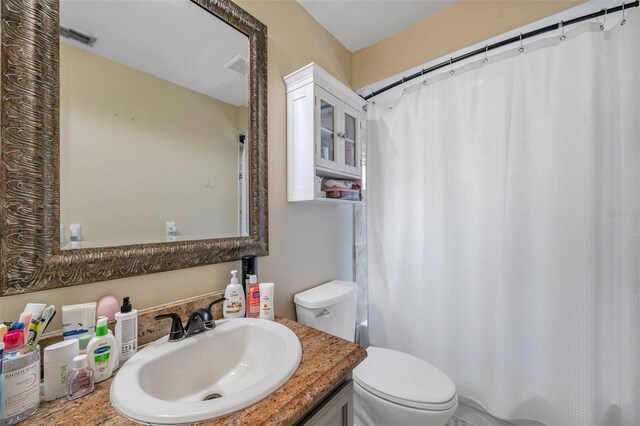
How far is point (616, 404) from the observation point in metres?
1.07

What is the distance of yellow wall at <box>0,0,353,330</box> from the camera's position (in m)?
0.86

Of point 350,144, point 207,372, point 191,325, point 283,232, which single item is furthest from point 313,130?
point 207,372

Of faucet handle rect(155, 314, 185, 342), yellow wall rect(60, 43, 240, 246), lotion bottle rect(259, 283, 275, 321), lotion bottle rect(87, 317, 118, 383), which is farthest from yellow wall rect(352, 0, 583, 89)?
lotion bottle rect(87, 317, 118, 383)

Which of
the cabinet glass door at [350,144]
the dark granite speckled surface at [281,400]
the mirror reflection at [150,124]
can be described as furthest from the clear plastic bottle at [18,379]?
the cabinet glass door at [350,144]

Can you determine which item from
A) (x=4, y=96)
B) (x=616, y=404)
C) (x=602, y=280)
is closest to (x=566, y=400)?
(x=616, y=404)

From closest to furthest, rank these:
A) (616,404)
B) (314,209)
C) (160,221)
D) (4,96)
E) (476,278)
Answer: (4,96), (160,221), (616,404), (476,278), (314,209)

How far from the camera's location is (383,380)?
1.15 metres

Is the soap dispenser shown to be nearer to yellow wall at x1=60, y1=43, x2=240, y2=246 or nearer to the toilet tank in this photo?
yellow wall at x1=60, y1=43, x2=240, y2=246

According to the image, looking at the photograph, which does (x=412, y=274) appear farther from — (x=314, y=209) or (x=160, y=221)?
(x=160, y=221)

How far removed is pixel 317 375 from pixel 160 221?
692mm

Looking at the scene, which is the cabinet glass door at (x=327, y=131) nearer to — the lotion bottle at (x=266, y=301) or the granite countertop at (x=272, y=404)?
the lotion bottle at (x=266, y=301)

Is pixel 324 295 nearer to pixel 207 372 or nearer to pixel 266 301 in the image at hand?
pixel 266 301

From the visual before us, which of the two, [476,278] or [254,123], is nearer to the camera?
[254,123]

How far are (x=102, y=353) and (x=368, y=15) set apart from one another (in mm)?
1888
